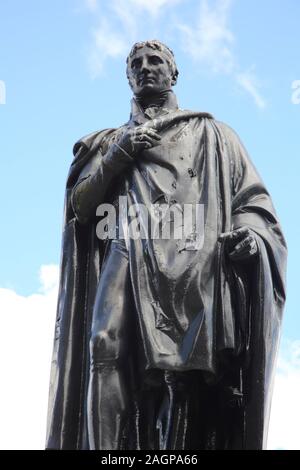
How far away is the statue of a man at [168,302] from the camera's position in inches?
423

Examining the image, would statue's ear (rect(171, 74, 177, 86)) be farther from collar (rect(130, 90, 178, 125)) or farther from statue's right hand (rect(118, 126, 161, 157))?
statue's right hand (rect(118, 126, 161, 157))

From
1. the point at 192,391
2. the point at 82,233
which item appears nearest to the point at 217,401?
the point at 192,391

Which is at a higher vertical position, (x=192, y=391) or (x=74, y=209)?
(x=74, y=209)

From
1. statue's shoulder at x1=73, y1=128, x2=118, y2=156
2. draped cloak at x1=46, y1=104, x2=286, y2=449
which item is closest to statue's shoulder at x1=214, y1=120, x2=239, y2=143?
draped cloak at x1=46, y1=104, x2=286, y2=449

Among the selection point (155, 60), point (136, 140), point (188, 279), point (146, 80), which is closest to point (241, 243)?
point (188, 279)

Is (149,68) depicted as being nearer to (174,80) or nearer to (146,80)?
(146,80)

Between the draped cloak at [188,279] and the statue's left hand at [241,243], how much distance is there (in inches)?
3.1

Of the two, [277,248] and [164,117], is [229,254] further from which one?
[164,117]

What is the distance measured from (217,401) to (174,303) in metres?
0.89

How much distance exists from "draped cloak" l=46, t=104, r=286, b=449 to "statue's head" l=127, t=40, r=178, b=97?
1.38ft

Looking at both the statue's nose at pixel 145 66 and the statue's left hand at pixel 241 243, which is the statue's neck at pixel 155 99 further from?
the statue's left hand at pixel 241 243

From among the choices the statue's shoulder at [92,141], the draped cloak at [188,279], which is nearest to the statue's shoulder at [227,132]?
the draped cloak at [188,279]

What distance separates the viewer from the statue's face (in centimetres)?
1252

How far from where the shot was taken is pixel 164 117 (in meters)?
12.2
